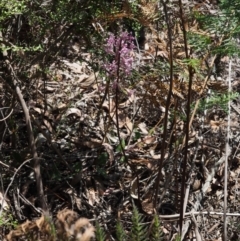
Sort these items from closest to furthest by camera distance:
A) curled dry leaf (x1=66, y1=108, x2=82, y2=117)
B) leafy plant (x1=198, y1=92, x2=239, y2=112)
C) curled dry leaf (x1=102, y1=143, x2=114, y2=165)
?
leafy plant (x1=198, y1=92, x2=239, y2=112) → curled dry leaf (x1=102, y1=143, x2=114, y2=165) → curled dry leaf (x1=66, y1=108, x2=82, y2=117)

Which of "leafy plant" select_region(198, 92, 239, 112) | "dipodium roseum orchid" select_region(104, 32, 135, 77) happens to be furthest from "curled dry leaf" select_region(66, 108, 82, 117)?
"leafy plant" select_region(198, 92, 239, 112)

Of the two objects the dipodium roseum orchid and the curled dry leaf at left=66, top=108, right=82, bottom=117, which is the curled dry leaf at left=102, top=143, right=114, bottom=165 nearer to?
the curled dry leaf at left=66, top=108, right=82, bottom=117

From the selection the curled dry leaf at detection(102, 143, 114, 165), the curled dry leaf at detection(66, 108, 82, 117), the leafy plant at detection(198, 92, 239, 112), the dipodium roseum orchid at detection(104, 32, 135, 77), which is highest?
the dipodium roseum orchid at detection(104, 32, 135, 77)

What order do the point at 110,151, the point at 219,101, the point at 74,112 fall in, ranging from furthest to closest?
the point at 74,112 < the point at 110,151 < the point at 219,101

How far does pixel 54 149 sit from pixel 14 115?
1.08 feet

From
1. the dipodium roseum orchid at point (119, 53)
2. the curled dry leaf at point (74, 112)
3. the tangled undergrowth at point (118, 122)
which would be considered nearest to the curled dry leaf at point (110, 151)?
the tangled undergrowth at point (118, 122)

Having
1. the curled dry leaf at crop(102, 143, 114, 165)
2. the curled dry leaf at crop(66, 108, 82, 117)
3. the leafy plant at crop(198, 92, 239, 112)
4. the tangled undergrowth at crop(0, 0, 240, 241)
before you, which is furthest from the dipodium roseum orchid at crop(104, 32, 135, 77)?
the curled dry leaf at crop(66, 108, 82, 117)

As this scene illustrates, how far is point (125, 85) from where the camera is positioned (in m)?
2.69

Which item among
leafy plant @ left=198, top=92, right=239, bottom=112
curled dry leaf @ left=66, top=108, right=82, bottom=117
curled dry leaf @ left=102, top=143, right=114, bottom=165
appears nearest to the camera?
leafy plant @ left=198, top=92, right=239, bottom=112

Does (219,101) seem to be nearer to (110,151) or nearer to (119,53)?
(119,53)

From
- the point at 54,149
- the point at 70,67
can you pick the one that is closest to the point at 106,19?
the point at 54,149

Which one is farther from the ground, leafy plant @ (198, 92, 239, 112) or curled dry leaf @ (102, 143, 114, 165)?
leafy plant @ (198, 92, 239, 112)

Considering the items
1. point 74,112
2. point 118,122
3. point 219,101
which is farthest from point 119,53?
point 74,112

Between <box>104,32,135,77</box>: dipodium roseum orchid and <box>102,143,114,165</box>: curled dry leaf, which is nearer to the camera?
<box>104,32,135,77</box>: dipodium roseum orchid
